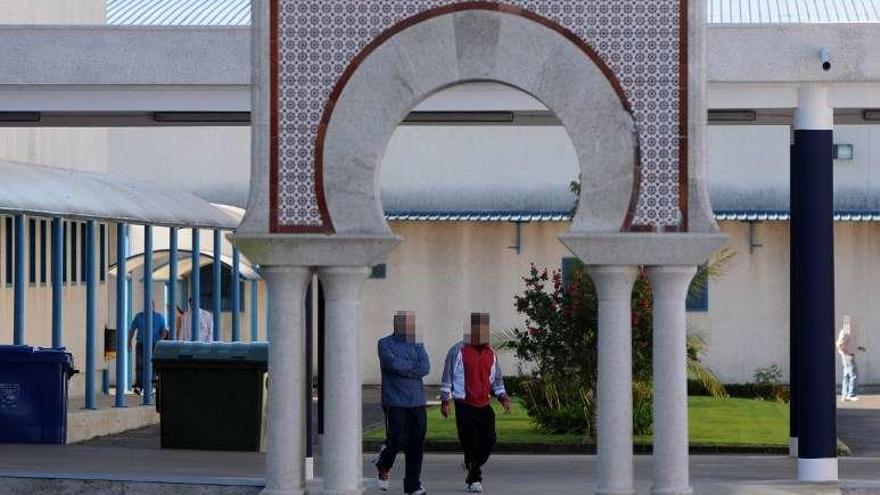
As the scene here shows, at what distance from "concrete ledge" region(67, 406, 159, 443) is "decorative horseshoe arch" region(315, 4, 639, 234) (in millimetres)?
9378

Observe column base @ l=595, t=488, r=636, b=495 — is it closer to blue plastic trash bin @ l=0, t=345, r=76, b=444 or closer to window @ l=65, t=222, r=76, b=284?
blue plastic trash bin @ l=0, t=345, r=76, b=444

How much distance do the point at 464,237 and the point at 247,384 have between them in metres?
15.1

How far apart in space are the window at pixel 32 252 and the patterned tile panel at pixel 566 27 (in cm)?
1239

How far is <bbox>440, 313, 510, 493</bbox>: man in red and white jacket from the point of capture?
16.8 meters

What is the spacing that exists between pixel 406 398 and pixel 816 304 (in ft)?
12.2

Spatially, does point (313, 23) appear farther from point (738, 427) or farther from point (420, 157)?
point (420, 157)

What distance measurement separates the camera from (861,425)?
27.8m

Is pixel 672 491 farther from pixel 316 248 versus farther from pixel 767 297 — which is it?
pixel 767 297

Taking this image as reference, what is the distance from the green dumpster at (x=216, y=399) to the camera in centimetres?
2097

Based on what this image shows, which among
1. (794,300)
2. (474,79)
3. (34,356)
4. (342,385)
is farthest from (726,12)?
(34,356)

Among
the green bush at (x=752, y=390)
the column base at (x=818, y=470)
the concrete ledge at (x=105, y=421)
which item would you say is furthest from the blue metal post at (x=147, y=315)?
the column base at (x=818, y=470)

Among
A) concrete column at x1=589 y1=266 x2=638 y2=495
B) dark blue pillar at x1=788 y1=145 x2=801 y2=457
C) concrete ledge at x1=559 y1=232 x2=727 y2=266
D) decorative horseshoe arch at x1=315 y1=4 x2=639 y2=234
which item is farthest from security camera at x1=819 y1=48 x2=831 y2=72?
concrete column at x1=589 y1=266 x2=638 y2=495

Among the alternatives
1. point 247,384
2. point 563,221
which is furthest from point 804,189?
point 563,221

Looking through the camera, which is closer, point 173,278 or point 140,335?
point 173,278
